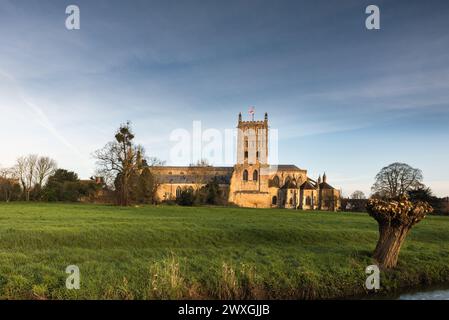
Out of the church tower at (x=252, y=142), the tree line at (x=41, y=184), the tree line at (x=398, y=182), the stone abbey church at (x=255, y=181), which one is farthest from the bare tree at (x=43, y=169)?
the tree line at (x=398, y=182)

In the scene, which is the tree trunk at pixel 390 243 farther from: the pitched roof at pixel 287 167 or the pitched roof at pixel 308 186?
the pitched roof at pixel 287 167

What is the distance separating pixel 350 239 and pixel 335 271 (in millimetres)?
8393

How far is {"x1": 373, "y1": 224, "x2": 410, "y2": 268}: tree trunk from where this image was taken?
16.2 meters

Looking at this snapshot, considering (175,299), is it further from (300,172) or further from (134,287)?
(300,172)

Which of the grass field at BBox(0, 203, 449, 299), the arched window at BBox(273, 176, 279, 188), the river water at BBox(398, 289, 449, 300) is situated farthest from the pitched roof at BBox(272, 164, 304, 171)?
the river water at BBox(398, 289, 449, 300)

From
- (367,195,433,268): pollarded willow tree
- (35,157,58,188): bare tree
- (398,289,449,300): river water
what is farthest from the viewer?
(35,157,58,188): bare tree

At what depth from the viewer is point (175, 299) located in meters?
11.5

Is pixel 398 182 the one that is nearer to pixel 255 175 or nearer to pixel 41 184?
pixel 255 175

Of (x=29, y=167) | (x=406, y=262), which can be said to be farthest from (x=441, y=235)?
(x=29, y=167)

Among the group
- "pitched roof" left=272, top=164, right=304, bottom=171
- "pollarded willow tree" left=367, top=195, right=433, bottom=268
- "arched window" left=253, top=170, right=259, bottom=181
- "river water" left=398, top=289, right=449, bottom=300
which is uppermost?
"pitched roof" left=272, top=164, right=304, bottom=171

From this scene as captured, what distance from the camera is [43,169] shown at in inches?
3118

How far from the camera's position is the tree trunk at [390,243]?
16.2 m

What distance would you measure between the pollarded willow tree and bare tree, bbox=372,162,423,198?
5212cm

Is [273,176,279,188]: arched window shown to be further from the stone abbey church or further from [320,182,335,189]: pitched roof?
[320,182,335,189]: pitched roof
